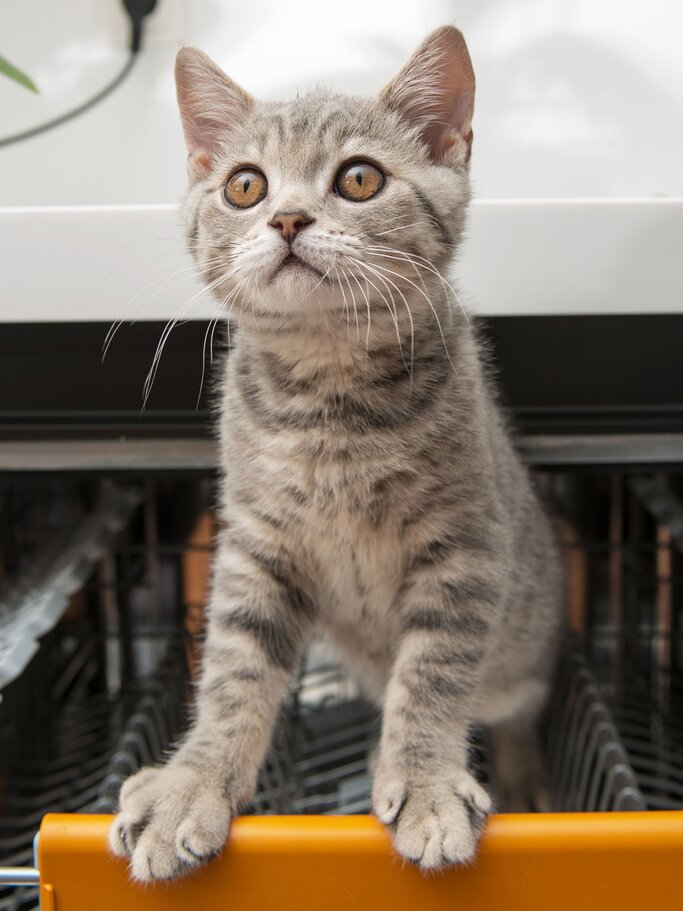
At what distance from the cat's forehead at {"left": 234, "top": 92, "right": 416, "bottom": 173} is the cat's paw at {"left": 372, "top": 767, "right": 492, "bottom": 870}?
56 centimetres

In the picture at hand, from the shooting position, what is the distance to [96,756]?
98cm

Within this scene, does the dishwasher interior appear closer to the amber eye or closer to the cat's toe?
the cat's toe

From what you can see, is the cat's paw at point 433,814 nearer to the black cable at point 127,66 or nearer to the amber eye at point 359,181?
the amber eye at point 359,181

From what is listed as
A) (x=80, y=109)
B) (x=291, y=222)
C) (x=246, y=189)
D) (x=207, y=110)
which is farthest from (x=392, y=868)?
(x=80, y=109)

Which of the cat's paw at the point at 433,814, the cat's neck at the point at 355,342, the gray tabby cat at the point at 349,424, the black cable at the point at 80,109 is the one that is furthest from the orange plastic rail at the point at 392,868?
the black cable at the point at 80,109

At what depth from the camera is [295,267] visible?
0.67 meters

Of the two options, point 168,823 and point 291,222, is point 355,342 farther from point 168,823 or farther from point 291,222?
point 168,823

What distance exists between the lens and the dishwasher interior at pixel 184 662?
2.80 feet

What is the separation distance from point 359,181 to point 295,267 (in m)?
0.13

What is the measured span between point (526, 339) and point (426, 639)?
31 centimetres

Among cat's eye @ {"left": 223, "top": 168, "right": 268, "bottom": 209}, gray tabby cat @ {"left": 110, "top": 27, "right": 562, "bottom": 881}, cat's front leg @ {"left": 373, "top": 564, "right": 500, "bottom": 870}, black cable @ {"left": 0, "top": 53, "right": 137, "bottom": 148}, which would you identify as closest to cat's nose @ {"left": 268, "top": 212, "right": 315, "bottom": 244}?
gray tabby cat @ {"left": 110, "top": 27, "right": 562, "bottom": 881}

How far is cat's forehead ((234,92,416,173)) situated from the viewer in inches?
30.0

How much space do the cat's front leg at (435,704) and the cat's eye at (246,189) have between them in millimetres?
394

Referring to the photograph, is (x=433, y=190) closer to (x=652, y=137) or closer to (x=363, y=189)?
(x=363, y=189)
